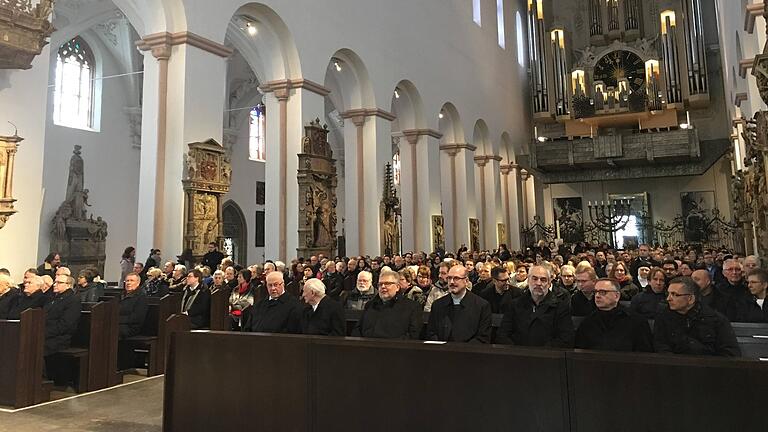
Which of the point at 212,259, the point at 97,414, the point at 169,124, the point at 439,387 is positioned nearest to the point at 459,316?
the point at 439,387

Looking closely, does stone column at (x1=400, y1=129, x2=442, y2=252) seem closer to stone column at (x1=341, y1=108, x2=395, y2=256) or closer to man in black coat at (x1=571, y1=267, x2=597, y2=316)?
stone column at (x1=341, y1=108, x2=395, y2=256)

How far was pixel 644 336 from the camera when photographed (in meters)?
4.30

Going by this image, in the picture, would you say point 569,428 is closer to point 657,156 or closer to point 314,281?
point 314,281

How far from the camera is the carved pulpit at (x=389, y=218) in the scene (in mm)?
17422

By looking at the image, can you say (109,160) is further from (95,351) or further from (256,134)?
(95,351)

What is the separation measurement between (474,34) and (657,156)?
32.5 feet

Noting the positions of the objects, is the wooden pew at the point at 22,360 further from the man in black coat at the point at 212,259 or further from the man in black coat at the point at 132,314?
the man in black coat at the point at 212,259

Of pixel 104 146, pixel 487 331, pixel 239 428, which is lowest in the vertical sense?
pixel 239 428

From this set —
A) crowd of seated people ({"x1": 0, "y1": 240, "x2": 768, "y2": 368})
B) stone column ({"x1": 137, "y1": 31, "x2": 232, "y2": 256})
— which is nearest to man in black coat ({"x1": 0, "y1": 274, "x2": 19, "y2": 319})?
crowd of seated people ({"x1": 0, "y1": 240, "x2": 768, "y2": 368})

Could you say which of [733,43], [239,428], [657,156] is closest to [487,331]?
[239,428]

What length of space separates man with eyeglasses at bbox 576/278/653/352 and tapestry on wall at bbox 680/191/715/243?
28.4 meters

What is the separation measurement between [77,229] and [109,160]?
9.20 ft

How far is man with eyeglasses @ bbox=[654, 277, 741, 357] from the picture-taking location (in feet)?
13.6

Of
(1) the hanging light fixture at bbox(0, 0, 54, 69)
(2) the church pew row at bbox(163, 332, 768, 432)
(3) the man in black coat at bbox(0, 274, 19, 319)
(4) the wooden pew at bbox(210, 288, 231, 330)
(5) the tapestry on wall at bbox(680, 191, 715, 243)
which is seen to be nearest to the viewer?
(2) the church pew row at bbox(163, 332, 768, 432)
